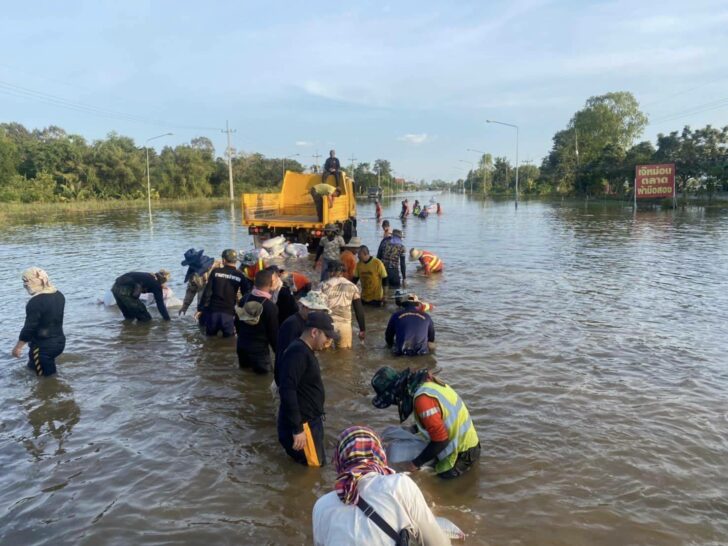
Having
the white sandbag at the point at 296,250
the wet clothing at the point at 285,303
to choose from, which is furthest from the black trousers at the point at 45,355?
the white sandbag at the point at 296,250

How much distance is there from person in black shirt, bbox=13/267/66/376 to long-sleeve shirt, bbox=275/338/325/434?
359 cm

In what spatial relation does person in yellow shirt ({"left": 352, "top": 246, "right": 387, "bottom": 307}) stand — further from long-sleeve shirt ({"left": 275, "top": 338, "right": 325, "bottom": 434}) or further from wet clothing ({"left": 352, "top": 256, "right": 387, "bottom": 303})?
long-sleeve shirt ({"left": 275, "top": 338, "right": 325, "bottom": 434})

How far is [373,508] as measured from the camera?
85.2 inches

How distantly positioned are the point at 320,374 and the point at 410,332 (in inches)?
99.7

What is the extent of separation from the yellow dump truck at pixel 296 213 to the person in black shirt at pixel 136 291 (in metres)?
8.49

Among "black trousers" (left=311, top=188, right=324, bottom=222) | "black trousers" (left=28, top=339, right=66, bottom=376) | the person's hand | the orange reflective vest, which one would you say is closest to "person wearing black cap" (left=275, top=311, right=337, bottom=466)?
the person's hand

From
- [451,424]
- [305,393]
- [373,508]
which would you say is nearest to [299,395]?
[305,393]

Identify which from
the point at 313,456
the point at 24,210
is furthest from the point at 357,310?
the point at 24,210

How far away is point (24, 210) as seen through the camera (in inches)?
1684

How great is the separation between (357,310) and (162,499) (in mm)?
3696

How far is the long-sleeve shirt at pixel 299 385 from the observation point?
153 inches

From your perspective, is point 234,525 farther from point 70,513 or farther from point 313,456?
point 70,513

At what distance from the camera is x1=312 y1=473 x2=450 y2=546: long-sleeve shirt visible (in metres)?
2.15

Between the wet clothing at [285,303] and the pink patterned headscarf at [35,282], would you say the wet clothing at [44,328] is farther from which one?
the wet clothing at [285,303]
